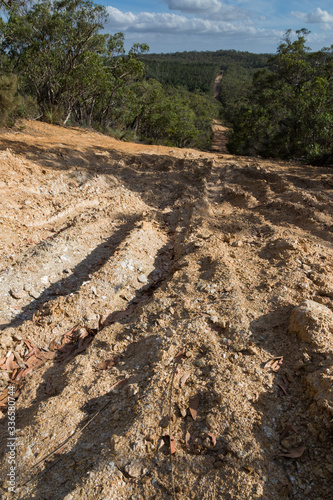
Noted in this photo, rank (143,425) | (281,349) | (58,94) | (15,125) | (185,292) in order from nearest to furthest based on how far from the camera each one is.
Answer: (143,425), (281,349), (185,292), (15,125), (58,94)

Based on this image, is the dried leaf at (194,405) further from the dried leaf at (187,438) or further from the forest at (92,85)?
the forest at (92,85)

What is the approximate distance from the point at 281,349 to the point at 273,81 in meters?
19.5

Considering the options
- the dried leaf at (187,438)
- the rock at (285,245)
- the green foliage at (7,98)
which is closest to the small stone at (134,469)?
the dried leaf at (187,438)

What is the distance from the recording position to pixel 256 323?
8.98ft

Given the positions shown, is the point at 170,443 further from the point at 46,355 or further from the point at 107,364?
the point at 46,355

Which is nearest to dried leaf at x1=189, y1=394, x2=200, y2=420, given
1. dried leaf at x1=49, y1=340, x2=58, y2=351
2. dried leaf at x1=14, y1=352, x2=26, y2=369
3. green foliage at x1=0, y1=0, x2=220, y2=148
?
dried leaf at x1=49, y1=340, x2=58, y2=351

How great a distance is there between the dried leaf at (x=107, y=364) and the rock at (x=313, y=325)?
1.53 m

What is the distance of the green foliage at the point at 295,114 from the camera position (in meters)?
9.54

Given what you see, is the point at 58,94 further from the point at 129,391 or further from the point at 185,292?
the point at 129,391

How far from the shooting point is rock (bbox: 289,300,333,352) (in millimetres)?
2324

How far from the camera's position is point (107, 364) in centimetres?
251

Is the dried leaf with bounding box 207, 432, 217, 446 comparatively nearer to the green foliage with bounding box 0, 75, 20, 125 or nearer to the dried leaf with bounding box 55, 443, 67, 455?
the dried leaf with bounding box 55, 443, 67, 455

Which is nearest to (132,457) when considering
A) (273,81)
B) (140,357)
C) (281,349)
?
(140,357)

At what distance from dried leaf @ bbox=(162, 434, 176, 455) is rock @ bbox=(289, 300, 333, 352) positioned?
129 centimetres
